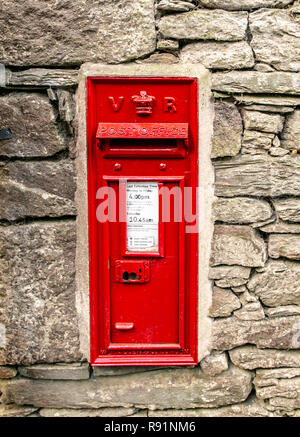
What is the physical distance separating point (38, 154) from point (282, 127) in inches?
47.9

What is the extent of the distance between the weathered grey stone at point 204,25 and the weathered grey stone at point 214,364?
5.24 ft

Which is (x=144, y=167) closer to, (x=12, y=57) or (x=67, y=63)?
(x=67, y=63)

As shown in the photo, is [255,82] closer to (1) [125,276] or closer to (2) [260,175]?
(2) [260,175]

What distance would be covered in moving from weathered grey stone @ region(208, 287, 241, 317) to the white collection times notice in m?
0.41

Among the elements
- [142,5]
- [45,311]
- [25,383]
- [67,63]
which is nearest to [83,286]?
[45,311]

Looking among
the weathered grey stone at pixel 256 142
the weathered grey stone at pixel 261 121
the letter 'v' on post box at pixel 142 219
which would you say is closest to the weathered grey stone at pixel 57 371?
the letter 'v' on post box at pixel 142 219

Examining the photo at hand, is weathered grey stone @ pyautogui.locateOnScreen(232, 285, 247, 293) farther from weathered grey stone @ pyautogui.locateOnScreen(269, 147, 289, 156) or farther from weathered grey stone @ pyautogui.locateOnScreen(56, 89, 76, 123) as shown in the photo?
weathered grey stone @ pyautogui.locateOnScreen(56, 89, 76, 123)

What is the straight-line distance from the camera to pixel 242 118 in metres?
1.89

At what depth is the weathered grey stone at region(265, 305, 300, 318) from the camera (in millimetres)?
1962

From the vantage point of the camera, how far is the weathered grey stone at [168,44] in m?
1.85

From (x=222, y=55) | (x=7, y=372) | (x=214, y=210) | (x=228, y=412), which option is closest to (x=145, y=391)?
(x=228, y=412)

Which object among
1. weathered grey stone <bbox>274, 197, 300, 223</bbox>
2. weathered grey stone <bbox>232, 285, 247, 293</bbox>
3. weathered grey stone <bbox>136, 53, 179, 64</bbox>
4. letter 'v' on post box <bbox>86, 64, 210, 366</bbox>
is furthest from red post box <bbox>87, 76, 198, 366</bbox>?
weathered grey stone <bbox>274, 197, 300, 223</bbox>

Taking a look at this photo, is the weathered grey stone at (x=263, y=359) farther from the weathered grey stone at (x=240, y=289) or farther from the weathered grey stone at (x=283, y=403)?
the weathered grey stone at (x=240, y=289)

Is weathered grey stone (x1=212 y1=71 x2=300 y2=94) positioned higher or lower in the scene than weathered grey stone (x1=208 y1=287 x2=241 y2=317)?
higher
